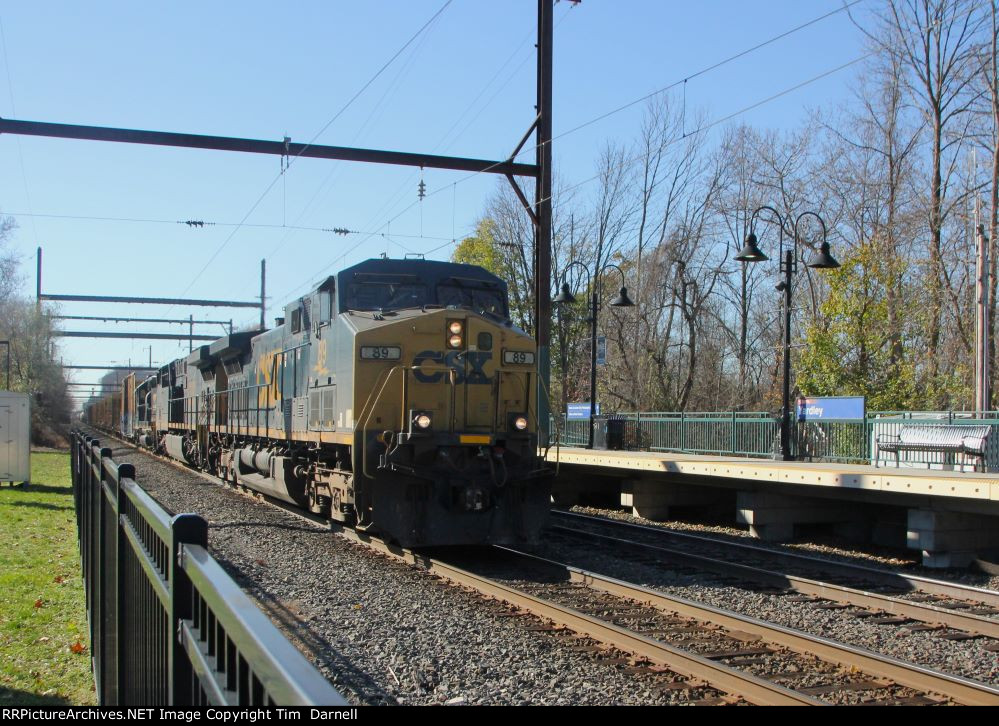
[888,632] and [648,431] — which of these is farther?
[648,431]

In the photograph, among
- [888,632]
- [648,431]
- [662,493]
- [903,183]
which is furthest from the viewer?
[903,183]

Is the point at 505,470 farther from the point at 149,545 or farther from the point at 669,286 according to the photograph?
the point at 669,286

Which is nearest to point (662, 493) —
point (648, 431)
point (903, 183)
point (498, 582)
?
point (648, 431)

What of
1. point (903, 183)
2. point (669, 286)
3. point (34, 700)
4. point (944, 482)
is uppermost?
point (903, 183)

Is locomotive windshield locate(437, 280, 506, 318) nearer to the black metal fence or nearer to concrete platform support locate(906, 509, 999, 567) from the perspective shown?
concrete platform support locate(906, 509, 999, 567)

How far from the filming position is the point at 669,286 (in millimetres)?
39969

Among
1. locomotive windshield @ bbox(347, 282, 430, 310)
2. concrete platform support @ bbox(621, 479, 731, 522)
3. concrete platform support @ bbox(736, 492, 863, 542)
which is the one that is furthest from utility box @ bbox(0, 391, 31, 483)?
concrete platform support @ bbox(736, 492, 863, 542)

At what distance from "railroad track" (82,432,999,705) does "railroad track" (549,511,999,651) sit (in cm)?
162

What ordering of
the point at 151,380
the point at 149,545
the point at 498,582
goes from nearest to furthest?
the point at 149,545 → the point at 498,582 → the point at 151,380

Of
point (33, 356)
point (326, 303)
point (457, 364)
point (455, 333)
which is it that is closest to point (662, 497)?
point (457, 364)

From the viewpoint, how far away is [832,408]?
1725 cm

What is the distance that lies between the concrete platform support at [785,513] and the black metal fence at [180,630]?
448 inches

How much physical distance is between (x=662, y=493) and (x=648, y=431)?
5.12 m

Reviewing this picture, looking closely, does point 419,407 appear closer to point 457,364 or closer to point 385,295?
point 457,364
